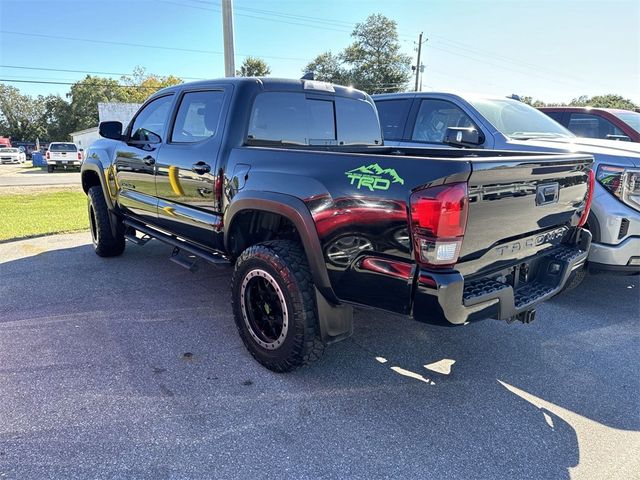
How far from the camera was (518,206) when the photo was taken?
2523 mm

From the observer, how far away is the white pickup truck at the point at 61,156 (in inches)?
1087

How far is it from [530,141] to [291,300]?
353cm

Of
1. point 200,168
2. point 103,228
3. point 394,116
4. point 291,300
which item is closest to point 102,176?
point 103,228

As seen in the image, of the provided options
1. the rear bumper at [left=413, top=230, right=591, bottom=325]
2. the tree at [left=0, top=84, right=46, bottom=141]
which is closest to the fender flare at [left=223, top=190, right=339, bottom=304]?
the rear bumper at [left=413, top=230, right=591, bottom=325]

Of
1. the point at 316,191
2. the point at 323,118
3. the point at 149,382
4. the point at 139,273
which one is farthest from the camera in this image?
the point at 139,273

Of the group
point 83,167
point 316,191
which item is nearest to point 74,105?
point 83,167

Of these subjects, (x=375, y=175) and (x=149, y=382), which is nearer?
(x=375, y=175)

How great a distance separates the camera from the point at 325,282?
261 cm

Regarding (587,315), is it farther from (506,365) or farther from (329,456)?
(329,456)

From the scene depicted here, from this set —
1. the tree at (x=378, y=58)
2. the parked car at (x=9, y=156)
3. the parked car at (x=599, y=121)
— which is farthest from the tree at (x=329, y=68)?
the parked car at (x=599, y=121)

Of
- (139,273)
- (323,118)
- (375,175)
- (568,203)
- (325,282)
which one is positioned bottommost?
(139,273)

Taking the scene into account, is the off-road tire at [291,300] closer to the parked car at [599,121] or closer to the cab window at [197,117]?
the cab window at [197,117]

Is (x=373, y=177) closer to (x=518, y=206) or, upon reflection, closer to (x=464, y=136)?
(x=518, y=206)

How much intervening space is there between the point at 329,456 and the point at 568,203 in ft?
7.33
